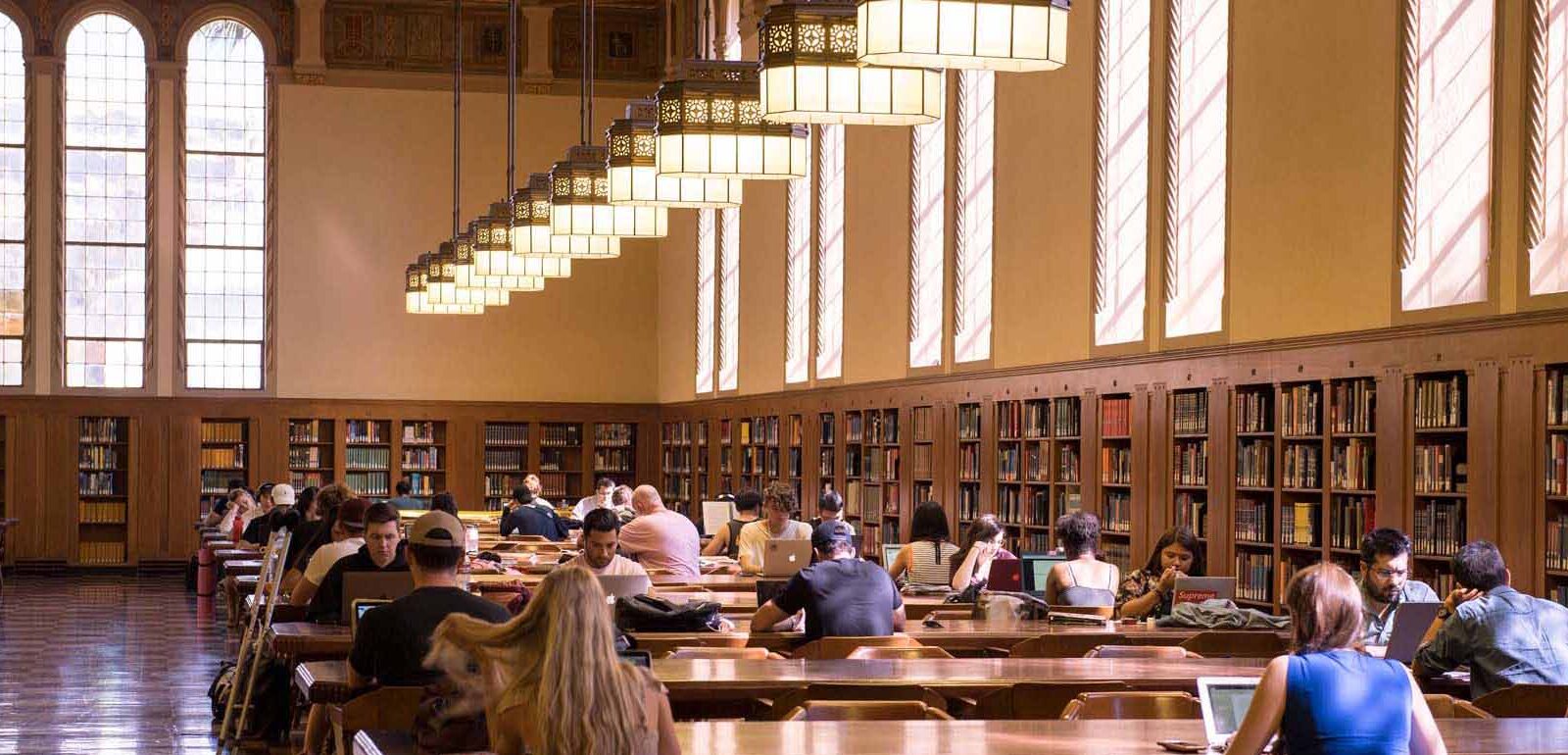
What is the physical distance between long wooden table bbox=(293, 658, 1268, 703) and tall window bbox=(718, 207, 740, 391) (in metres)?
14.4

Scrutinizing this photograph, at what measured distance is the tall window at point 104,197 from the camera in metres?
22.4

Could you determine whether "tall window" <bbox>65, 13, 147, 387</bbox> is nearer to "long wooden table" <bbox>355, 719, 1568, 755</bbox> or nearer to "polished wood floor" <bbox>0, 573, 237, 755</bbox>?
"polished wood floor" <bbox>0, 573, 237, 755</bbox>

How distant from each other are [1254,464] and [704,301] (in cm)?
1287

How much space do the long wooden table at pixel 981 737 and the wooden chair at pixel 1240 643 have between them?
2349mm

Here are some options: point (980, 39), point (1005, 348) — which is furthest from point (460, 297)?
point (980, 39)

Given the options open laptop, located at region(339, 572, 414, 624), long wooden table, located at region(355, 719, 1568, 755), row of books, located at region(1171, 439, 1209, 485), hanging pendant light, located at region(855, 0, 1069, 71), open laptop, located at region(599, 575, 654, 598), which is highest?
hanging pendant light, located at region(855, 0, 1069, 71)

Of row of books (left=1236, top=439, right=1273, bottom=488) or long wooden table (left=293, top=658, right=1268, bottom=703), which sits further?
row of books (left=1236, top=439, right=1273, bottom=488)

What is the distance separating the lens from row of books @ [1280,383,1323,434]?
961cm

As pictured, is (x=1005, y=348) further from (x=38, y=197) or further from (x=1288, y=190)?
(x=38, y=197)

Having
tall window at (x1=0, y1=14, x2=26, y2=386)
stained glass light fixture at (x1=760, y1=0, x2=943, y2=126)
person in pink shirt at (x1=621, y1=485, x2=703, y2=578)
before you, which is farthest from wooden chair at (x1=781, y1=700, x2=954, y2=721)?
tall window at (x1=0, y1=14, x2=26, y2=386)

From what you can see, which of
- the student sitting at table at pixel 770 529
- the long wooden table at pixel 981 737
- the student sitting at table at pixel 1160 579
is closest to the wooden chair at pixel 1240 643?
the student sitting at table at pixel 1160 579

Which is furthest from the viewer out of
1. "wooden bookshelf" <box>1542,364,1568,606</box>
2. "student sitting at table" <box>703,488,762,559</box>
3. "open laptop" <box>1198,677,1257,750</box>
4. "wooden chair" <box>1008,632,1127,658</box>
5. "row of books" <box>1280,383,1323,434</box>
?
"student sitting at table" <box>703,488,762,559</box>

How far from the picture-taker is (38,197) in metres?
22.2

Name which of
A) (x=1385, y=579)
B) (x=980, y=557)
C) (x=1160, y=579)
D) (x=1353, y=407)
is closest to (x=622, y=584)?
(x=1160, y=579)
